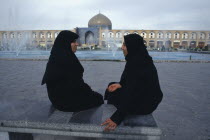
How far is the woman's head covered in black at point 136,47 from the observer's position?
1.88m

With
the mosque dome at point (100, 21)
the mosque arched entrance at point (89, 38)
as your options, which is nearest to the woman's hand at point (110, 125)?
the mosque arched entrance at point (89, 38)

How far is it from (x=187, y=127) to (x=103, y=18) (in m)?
52.0

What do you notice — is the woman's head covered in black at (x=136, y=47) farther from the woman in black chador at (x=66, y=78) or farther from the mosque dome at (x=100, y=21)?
the mosque dome at (x=100, y=21)

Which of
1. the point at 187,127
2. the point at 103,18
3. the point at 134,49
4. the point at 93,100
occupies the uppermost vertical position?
the point at 103,18

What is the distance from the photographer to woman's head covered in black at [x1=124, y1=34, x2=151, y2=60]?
1.88 metres

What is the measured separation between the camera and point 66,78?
6.65 ft

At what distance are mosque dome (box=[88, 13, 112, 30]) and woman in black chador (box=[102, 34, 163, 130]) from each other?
166 feet

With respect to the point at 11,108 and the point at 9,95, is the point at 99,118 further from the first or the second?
Answer: the point at 9,95

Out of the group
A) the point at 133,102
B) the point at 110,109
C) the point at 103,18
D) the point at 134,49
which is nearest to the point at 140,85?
the point at 133,102

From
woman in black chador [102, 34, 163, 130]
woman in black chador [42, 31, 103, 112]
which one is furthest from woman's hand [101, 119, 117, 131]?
woman in black chador [42, 31, 103, 112]

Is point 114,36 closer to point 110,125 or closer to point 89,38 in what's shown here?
point 89,38

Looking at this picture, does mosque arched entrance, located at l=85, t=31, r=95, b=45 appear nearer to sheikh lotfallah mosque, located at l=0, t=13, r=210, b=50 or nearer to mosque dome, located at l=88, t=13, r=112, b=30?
sheikh lotfallah mosque, located at l=0, t=13, r=210, b=50

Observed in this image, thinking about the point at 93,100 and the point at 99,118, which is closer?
the point at 99,118

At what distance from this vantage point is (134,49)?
1938mm
